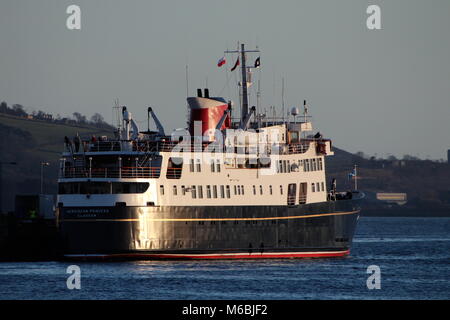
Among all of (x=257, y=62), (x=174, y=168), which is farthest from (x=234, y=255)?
(x=257, y=62)

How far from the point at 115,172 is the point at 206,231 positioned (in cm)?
707

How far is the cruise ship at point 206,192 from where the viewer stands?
66.8 metres

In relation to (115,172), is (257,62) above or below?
above

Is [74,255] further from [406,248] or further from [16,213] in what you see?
[406,248]

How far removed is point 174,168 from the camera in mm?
69500

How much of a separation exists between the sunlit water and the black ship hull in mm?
1206

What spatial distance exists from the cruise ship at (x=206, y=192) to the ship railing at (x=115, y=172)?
6 centimetres

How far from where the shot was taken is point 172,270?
2491 inches

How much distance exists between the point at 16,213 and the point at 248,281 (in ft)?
94.7

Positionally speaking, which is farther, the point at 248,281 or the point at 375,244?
the point at 375,244

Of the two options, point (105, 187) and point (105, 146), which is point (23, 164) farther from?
point (105, 187)

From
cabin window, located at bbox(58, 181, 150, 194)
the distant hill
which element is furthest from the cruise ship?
the distant hill
